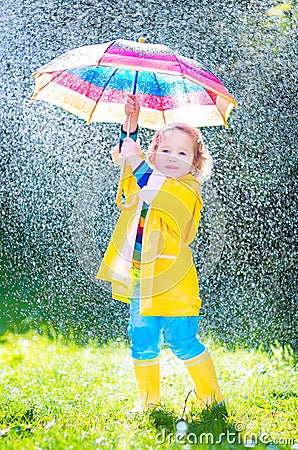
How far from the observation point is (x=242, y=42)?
5.92 metres

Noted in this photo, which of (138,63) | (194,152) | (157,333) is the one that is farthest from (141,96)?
(157,333)

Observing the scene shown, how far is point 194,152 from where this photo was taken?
3.36m

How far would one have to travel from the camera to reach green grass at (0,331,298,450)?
2.96 m

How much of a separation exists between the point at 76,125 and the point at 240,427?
12.2 feet

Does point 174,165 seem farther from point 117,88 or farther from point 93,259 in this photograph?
point 93,259

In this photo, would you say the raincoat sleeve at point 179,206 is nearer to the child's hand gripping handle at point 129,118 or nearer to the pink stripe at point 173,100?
the child's hand gripping handle at point 129,118

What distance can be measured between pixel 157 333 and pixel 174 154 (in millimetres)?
799

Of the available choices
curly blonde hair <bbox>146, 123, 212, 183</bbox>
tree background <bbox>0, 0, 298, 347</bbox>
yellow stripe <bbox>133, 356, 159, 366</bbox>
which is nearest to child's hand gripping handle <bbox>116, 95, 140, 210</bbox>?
curly blonde hair <bbox>146, 123, 212, 183</bbox>

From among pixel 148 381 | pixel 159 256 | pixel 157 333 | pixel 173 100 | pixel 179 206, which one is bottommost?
pixel 148 381

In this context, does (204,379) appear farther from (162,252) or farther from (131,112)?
(131,112)

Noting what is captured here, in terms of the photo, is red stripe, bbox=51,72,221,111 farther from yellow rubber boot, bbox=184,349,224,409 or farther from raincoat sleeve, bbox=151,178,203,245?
yellow rubber boot, bbox=184,349,224,409

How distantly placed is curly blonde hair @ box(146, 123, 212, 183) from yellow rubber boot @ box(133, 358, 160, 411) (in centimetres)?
86

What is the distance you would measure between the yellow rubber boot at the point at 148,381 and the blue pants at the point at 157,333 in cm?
3

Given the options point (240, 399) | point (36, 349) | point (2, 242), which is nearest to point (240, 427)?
point (240, 399)
